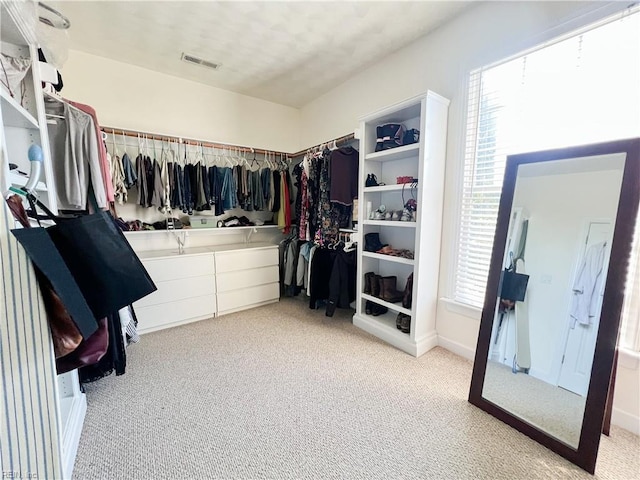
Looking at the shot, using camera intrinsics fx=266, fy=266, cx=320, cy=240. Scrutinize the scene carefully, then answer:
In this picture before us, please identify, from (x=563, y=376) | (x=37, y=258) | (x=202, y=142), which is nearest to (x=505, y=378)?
(x=563, y=376)

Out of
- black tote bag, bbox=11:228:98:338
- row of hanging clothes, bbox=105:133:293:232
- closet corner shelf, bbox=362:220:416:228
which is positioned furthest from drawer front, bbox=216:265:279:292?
black tote bag, bbox=11:228:98:338

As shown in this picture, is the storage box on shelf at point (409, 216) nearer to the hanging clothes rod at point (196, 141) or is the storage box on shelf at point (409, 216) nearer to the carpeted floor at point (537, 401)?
the hanging clothes rod at point (196, 141)

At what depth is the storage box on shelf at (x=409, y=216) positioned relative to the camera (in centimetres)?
212

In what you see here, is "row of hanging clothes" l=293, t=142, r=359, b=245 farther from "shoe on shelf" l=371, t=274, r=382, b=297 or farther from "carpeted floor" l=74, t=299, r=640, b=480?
"carpeted floor" l=74, t=299, r=640, b=480

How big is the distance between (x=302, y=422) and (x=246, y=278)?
1.90m

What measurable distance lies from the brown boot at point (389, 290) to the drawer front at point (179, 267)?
1.82 meters

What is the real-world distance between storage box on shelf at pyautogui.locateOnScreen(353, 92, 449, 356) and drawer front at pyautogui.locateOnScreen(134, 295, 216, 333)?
5.27 ft

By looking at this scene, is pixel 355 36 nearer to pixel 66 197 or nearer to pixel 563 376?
pixel 66 197

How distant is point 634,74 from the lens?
4.58ft

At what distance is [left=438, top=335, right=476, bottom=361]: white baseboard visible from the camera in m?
2.13

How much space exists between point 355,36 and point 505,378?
9.25 feet

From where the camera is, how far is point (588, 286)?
1.34 meters

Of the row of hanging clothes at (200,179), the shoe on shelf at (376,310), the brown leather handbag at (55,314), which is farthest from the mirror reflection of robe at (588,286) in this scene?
the row of hanging clothes at (200,179)

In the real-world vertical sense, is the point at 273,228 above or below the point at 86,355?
above
